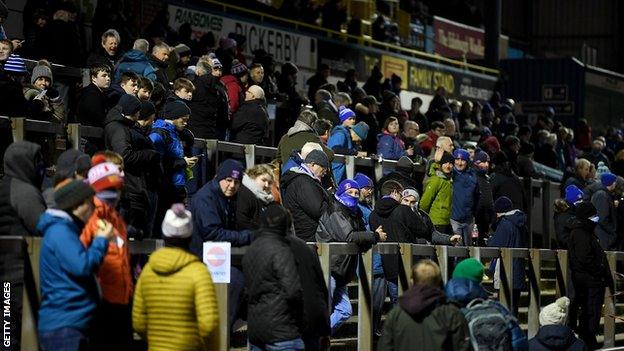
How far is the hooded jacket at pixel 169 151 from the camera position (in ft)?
41.1

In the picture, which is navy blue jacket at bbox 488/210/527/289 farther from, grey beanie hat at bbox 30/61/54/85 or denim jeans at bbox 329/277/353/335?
grey beanie hat at bbox 30/61/54/85

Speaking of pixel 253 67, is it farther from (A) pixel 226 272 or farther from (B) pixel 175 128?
(A) pixel 226 272

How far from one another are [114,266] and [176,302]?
0.50 m

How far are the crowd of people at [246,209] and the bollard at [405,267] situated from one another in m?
0.10

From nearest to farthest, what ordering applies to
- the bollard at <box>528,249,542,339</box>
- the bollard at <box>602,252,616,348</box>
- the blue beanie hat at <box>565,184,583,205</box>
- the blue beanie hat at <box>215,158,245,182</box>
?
1. the blue beanie hat at <box>215,158,245,182</box>
2. the bollard at <box>528,249,542,339</box>
3. the bollard at <box>602,252,616,348</box>
4. the blue beanie hat at <box>565,184,583,205</box>

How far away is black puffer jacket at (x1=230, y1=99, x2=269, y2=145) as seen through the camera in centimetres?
1647

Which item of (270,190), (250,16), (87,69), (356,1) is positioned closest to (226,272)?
(270,190)

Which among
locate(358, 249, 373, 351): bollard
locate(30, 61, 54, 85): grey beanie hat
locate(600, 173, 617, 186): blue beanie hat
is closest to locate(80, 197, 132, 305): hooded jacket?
locate(358, 249, 373, 351): bollard

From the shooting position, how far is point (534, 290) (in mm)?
15531

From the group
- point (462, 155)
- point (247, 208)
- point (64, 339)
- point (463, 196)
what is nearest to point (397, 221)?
point (247, 208)

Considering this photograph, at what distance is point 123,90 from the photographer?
43.6 feet

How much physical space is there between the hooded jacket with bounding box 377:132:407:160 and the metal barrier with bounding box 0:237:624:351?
3.03 m

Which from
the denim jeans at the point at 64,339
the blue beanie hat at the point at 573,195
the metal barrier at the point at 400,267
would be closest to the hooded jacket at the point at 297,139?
the metal barrier at the point at 400,267

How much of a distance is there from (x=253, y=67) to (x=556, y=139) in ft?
33.0
